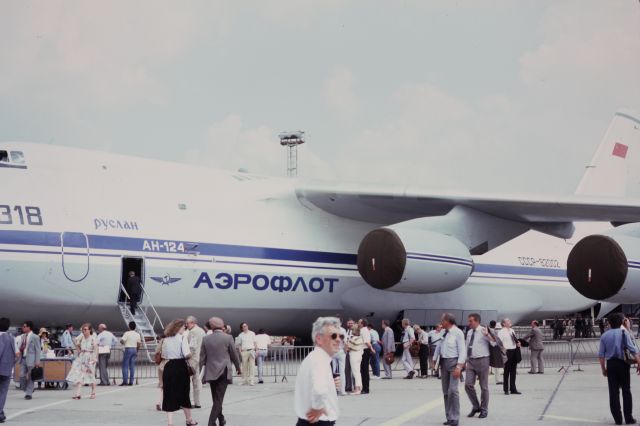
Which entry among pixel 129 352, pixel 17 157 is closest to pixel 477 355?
pixel 129 352

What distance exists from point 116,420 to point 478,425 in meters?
3.98

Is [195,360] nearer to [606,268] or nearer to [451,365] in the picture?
[451,365]

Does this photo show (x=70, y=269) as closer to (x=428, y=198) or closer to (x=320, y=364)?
(x=428, y=198)

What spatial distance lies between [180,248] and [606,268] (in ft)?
26.5

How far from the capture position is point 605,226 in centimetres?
3141

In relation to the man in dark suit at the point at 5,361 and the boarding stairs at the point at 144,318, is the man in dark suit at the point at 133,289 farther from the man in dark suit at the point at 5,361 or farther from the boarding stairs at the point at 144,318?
the man in dark suit at the point at 5,361

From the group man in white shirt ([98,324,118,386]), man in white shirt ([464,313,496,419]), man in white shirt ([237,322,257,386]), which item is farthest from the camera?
man in white shirt ([237,322,257,386])

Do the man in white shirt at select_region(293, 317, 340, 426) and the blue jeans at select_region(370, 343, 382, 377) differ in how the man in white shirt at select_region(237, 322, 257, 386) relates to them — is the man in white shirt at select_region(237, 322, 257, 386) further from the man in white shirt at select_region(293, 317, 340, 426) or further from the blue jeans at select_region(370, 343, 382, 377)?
the man in white shirt at select_region(293, 317, 340, 426)

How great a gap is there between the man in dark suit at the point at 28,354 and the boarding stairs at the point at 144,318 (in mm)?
2623

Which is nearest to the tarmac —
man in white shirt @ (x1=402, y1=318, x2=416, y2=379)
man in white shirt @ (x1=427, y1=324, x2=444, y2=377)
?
man in white shirt @ (x1=402, y1=318, x2=416, y2=379)

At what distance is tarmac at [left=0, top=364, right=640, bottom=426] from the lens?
9586 mm

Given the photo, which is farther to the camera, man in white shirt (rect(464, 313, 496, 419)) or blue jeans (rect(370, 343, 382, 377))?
blue jeans (rect(370, 343, 382, 377))

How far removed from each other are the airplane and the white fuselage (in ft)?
0.08

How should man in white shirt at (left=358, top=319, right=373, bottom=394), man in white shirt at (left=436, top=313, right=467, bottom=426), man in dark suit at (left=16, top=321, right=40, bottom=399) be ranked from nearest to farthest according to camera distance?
1. man in white shirt at (left=436, top=313, right=467, bottom=426)
2. man in dark suit at (left=16, top=321, right=40, bottom=399)
3. man in white shirt at (left=358, top=319, right=373, bottom=394)
